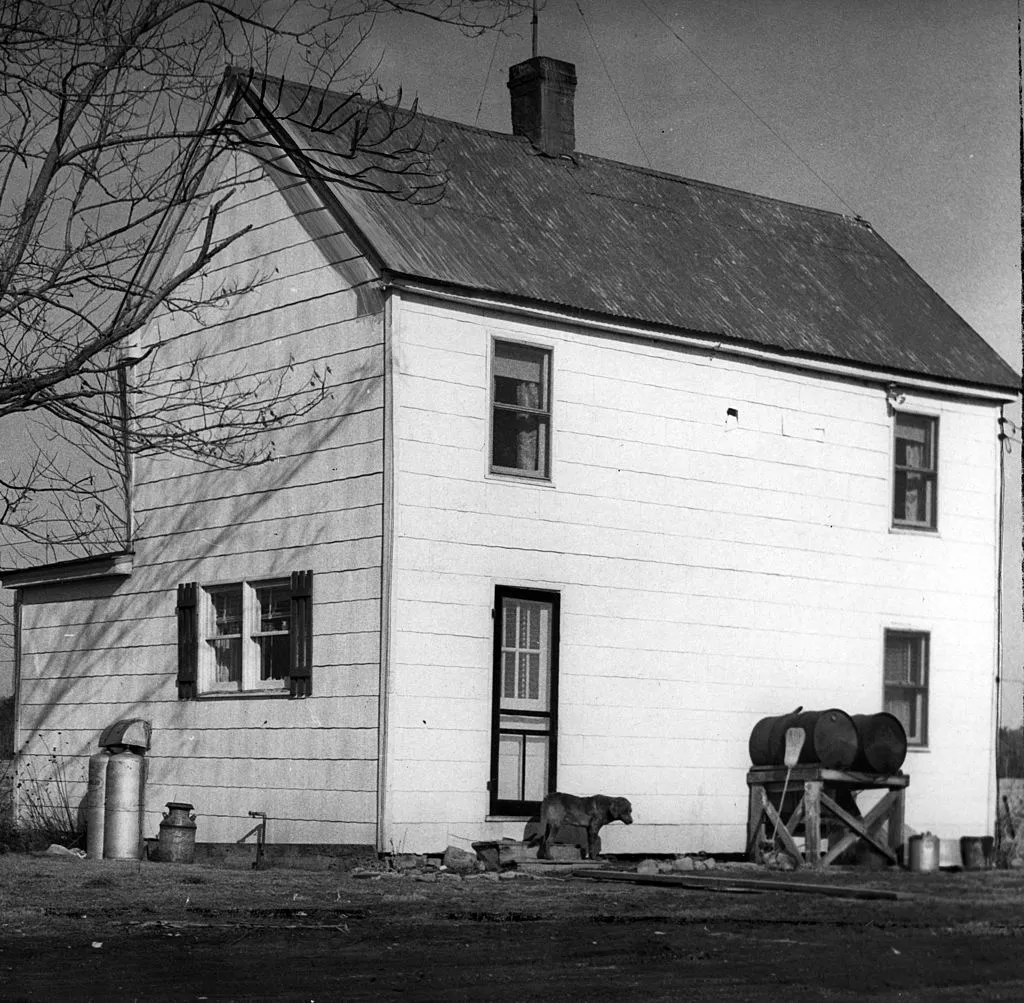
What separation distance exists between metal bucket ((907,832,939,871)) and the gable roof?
18.4 ft

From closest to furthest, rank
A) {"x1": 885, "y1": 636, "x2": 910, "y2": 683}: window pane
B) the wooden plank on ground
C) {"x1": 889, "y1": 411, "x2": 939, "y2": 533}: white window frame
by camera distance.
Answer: the wooden plank on ground → {"x1": 885, "y1": 636, "x2": 910, "y2": 683}: window pane → {"x1": 889, "y1": 411, "x2": 939, "y2": 533}: white window frame

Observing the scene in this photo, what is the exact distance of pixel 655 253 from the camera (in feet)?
70.5

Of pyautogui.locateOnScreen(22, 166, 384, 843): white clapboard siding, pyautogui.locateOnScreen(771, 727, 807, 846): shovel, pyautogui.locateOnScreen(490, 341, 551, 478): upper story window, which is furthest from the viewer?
pyautogui.locateOnScreen(771, 727, 807, 846): shovel

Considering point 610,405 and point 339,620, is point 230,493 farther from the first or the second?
point 610,405

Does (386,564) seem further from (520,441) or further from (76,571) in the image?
(76,571)

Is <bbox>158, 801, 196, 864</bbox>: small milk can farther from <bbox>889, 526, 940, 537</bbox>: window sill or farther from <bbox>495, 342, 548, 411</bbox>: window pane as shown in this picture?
<bbox>889, 526, 940, 537</bbox>: window sill

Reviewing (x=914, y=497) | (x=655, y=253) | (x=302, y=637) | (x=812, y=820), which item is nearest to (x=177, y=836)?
(x=302, y=637)

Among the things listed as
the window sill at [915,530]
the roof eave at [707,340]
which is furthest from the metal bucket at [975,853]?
the roof eave at [707,340]

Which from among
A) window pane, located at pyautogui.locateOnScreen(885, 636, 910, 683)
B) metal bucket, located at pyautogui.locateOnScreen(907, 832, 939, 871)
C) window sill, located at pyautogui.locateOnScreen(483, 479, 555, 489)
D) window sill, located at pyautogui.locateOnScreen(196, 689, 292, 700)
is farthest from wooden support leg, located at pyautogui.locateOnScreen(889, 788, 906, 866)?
window sill, located at pyautogui.locateOnScreen(196, 689, 292, 700)

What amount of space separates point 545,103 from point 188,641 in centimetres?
807

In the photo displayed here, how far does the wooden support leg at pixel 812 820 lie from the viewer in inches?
764

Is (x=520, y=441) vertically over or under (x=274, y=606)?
over

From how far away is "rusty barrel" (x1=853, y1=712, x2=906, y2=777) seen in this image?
19891 mm

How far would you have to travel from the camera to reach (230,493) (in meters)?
19.9
